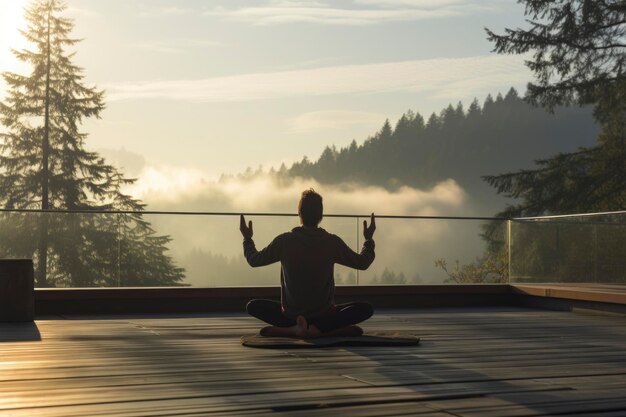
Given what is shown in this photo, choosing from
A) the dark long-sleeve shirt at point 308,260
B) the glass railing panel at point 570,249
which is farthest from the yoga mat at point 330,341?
the glass railing panel at point 570,249

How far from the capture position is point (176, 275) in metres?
10.9

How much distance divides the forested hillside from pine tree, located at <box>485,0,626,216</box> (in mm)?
66922

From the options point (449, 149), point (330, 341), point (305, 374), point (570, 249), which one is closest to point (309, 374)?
point (305, 374)

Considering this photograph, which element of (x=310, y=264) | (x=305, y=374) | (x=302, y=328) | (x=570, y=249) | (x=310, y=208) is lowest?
(x=305, y=374)

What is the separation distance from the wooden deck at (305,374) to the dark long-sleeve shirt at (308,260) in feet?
1.61

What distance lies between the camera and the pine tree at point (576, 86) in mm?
27453

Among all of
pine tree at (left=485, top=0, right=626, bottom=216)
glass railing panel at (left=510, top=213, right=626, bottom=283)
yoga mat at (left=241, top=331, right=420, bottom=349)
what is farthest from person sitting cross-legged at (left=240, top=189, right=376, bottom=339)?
pine tree at (left=485, top=0, right=626, bottom=216)

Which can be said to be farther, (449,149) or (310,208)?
(449,149)

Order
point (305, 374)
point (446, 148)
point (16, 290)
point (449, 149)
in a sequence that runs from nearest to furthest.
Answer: point (305, 374), point (16, 290), point (449, 149), point (446, 148)

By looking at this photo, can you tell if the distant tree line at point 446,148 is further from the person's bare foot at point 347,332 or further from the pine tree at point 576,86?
the person's bare foot at point 347,332

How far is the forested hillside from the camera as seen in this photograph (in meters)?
97.4

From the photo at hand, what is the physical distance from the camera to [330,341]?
6.33 m

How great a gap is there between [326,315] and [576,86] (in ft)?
75.1

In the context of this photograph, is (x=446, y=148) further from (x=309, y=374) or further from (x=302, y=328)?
(x=309, y=374)
